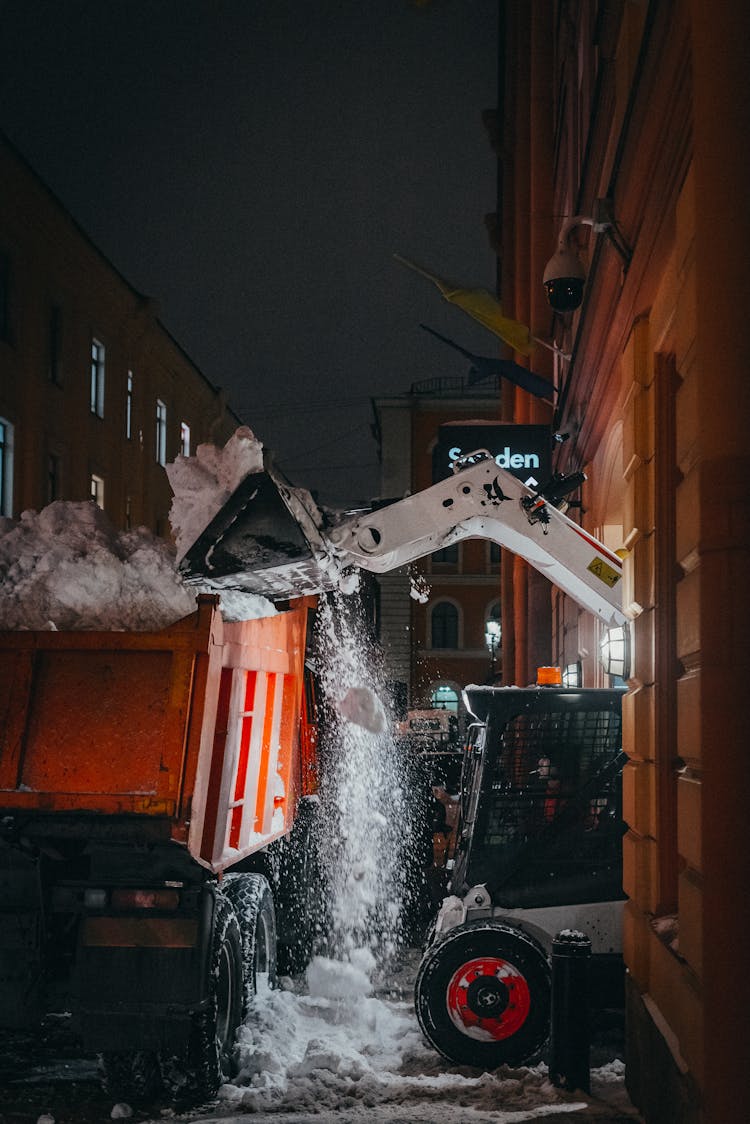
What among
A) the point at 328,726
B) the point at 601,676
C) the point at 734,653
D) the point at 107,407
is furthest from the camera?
the point at 107,407

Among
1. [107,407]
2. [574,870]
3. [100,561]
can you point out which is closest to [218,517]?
[100,561]

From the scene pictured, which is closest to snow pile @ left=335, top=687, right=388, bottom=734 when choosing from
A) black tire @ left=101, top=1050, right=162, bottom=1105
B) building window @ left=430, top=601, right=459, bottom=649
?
black tire @ left=101, top=1050, right=162, bottom=1105

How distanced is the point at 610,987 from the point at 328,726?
12.0 ft

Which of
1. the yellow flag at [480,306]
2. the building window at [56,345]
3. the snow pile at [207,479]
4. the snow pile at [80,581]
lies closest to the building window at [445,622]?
the building window at [56,345]

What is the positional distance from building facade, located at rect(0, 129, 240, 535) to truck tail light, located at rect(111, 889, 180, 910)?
59.1ft

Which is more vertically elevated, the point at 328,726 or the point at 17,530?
the point at 17,530

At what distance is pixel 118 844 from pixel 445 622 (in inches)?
1902

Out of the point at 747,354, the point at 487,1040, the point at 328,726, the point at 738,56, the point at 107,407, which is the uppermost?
the point at 107,407

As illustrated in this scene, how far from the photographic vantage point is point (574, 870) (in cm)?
714

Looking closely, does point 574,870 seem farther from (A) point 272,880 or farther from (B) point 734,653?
(B) point 734,653

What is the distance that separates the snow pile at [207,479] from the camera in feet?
23.0

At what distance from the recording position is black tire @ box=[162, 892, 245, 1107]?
613 centimetres

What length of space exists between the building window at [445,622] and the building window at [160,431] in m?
21.4

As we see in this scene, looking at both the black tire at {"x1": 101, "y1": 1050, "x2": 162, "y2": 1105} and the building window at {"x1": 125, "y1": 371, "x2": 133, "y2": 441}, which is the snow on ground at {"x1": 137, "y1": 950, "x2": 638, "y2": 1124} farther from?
the building window at {"x1": 125, "y1": 371, "x2": 133, "y2": 441}
